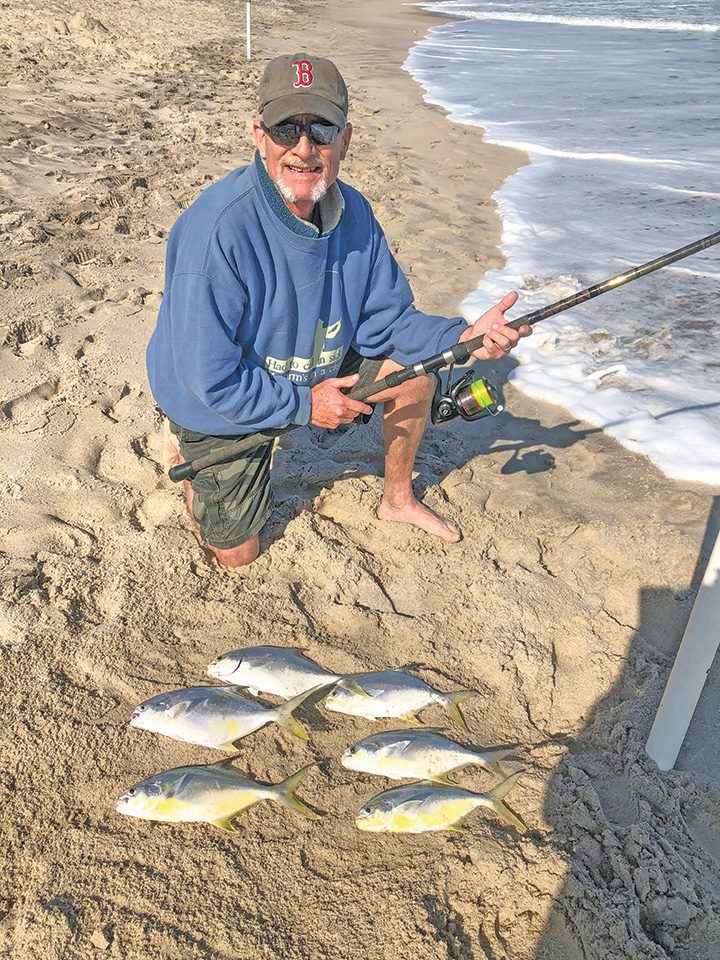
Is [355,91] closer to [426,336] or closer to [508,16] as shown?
[426,336]

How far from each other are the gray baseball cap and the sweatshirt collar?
172 millimetres

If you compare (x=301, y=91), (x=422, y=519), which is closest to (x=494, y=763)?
(x=422, y=519)

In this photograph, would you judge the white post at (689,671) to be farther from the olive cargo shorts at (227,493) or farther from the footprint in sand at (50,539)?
the footprint in sand at (50,539)

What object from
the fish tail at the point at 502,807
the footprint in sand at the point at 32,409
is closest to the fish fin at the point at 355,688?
the fish tail at the point at 502,807

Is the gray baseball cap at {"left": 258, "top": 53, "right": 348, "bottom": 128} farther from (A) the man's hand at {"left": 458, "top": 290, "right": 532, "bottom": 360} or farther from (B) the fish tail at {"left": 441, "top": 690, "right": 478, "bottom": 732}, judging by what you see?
(B) the fish tail at {"left": 441, "top": 690, "right": 478, "bottom": 732}

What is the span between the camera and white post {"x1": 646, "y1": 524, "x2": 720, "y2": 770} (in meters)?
2.02

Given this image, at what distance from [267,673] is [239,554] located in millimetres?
637

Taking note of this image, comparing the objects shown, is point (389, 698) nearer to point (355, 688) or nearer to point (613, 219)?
point (355, 688)

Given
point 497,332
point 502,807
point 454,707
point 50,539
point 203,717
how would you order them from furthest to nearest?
1. point 50,539
2. point 497,332
3. point 454,707
4. point 203,717
5. point 502,807

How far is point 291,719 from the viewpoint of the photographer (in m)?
2.40

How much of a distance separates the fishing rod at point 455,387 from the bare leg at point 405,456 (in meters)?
0.09

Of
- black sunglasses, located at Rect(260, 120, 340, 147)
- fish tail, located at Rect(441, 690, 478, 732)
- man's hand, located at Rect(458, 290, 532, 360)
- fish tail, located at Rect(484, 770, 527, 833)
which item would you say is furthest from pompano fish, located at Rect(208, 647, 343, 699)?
black sunglasses, located at Rect(260, 120, 340, 147)

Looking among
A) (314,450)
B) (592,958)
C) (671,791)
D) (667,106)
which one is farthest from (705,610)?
(667,106)

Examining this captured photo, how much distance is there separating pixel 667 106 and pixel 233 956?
508 inches
